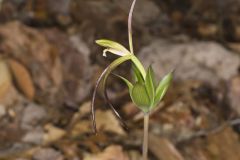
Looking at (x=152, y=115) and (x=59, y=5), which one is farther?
(x=59, y=5)

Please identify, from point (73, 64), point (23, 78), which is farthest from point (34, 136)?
point (73, 64)

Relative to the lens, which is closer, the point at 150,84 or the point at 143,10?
the point at 150,84

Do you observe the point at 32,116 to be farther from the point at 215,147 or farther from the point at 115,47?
the point at 115,47

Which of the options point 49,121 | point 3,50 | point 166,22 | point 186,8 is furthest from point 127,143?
point 186,8

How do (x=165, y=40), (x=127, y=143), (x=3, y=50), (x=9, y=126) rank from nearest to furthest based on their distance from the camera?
(x=127, y=143) < (x=9, y=126) < (x=3, y=50) < (x=165, y=40)

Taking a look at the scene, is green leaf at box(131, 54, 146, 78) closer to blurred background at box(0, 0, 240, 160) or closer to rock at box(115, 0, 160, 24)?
blurred background at box(0, 0, 240, 160)

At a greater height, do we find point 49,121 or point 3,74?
point 3,74

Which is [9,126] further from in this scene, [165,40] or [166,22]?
[166,22]
